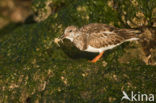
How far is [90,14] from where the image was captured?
8398 mm

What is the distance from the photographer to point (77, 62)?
735 centimetres

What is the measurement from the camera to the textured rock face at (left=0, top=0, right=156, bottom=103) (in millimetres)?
6258

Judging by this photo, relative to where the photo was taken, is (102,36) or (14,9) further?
(14,9)

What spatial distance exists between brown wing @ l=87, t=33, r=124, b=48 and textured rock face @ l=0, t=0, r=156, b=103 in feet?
1.75

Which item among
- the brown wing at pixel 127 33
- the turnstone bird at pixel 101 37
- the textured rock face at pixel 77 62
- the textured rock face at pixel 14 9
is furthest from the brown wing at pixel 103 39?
the textured rock face at pixel 14 9

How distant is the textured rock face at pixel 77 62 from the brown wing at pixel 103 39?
534 millimetres

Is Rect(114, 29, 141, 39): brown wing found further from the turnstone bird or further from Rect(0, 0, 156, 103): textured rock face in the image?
Rect(0, 0, 156, 103): textured rock face

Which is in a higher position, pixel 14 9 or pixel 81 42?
pixel 14 9

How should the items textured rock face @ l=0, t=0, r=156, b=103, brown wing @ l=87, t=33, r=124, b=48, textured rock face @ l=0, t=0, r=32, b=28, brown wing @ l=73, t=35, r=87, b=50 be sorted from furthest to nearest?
textured rock face @ l=0, t=0, r=32, b=28 < brown wing @ l=73, t=35, r=87, b=50 < brown wing @ l=87, t=33, r=124, b=48 < textured rock face @ l=0, t=0, r=156, b=103

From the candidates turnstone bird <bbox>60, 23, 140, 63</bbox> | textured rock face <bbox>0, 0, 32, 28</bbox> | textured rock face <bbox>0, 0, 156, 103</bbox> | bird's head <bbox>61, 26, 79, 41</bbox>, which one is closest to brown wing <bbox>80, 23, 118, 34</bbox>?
turnstone bird <bbox>60, 23, 140, 63</bbox>

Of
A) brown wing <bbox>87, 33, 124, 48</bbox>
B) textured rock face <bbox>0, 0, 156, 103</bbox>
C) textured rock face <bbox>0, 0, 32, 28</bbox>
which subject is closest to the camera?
textured rock face <bbox>0, 0, 156, 103</bbox>

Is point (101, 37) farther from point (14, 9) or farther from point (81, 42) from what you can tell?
point (14, 9)

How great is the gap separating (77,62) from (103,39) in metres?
1.10

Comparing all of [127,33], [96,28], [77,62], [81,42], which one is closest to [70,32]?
[81,42]
